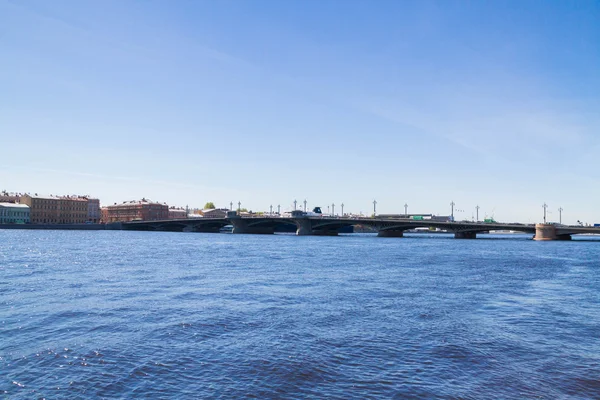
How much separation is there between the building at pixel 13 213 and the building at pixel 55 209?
4.85 m

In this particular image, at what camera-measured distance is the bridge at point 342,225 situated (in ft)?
358

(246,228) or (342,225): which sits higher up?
(342,225)

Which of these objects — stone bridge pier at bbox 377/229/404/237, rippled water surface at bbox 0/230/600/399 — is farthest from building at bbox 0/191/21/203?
rippled water surface at bbox 0/230/600/399

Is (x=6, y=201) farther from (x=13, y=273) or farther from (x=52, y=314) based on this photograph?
(x=52, y=314)

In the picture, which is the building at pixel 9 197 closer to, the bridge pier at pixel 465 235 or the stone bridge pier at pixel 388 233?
the stone bridge pier at pixel 388 233

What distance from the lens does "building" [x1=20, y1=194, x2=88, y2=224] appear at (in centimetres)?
16143

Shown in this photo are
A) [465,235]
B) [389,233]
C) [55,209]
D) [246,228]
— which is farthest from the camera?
[55,209]

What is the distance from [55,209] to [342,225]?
335ft

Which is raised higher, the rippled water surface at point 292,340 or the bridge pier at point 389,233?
the bridge pier at point 389,233

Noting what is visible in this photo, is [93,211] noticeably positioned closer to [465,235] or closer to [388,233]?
[388,233]

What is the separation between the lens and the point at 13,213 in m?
151

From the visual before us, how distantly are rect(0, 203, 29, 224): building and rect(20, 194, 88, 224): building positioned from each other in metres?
4.85

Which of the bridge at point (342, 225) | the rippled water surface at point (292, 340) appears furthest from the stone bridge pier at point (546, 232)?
the rippled water surface at point (292, 340)

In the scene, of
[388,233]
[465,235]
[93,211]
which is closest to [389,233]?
[388,233]
